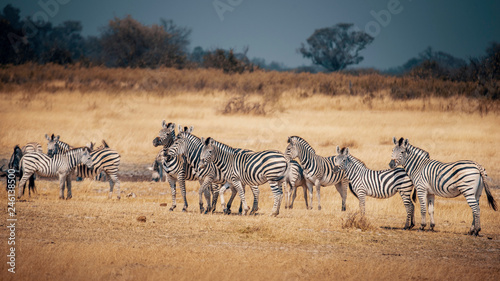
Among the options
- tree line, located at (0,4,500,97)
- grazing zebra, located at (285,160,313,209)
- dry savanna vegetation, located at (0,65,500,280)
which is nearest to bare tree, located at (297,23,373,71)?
tree line, located at (0,4,500,97)

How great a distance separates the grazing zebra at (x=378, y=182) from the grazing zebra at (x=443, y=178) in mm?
244

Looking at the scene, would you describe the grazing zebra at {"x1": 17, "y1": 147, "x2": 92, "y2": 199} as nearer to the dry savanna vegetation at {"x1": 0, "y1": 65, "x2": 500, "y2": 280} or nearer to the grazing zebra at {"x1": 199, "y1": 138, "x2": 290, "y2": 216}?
the dry savanna vegetation at {"x1": 0, "y1": 65, "x2": 500, "y2": 280}

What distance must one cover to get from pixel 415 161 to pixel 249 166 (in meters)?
3.68

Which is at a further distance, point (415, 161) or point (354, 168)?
point (354, 168)

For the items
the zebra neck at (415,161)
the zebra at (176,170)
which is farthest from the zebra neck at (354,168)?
the zebra at (176,170)

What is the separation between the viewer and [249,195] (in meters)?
17.6

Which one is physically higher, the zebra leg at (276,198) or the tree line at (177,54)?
the tree line at (177,54)

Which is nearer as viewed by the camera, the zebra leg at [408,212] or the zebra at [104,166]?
the zebra leg at [408,212]

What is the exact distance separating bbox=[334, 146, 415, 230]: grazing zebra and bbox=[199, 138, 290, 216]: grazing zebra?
1.43 metres

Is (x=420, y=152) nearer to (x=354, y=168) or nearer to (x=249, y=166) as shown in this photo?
(x=354, y=168)

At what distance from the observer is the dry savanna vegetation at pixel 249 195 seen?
9141 millimetres

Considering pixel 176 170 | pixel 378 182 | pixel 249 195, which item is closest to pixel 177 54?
pixel 249 195

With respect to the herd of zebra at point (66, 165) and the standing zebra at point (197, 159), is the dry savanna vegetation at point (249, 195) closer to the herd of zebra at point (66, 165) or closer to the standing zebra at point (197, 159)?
the herd of zebra at point (66, 165)

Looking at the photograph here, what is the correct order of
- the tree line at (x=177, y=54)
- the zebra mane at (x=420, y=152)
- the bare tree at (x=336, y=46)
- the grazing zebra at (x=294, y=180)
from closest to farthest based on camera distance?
the zebra mane at (x=420, y=152)
the grazing zebra at (x=294, y=180)
the tree line at (x=177, y=54)
the bare tree at (x=336, y=46)
